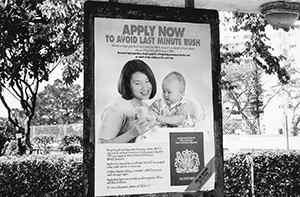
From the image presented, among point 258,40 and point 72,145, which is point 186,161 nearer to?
point 258,40

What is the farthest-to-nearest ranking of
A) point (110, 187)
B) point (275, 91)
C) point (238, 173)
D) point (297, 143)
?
1. point (275, 91)
2. point (297, 143)
3. point (238, 173)
4. point (110, 187)

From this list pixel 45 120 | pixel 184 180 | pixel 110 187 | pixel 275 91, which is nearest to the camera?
pixel 110 187

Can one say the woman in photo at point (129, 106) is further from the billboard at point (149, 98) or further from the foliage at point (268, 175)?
the foliage at point (268, 175)

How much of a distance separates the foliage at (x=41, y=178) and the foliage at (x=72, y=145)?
12644 mm

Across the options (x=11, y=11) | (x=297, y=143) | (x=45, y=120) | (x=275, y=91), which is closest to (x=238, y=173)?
(x=11, y=11)

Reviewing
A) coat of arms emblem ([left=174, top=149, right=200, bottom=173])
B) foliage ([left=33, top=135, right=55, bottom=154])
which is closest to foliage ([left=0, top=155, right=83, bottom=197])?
coat of arms emblem ([left=174, top=149, right=200, bottom=173])

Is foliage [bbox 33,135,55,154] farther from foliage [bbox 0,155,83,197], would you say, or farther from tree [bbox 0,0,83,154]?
foliage [bbox 0,155,83,197]

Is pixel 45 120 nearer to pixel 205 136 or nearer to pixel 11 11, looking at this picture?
pixel 11 11

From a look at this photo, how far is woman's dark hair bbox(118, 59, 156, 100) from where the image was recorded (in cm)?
280

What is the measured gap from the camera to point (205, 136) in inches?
117

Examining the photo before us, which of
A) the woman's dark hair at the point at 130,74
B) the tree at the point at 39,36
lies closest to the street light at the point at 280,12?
the woman's dark hair at the point at 130,74

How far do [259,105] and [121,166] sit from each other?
38899mm

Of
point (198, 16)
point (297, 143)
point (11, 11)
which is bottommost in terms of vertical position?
point (297, 143)

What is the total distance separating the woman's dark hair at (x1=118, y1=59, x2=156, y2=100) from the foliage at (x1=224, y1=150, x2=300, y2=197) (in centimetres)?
671
